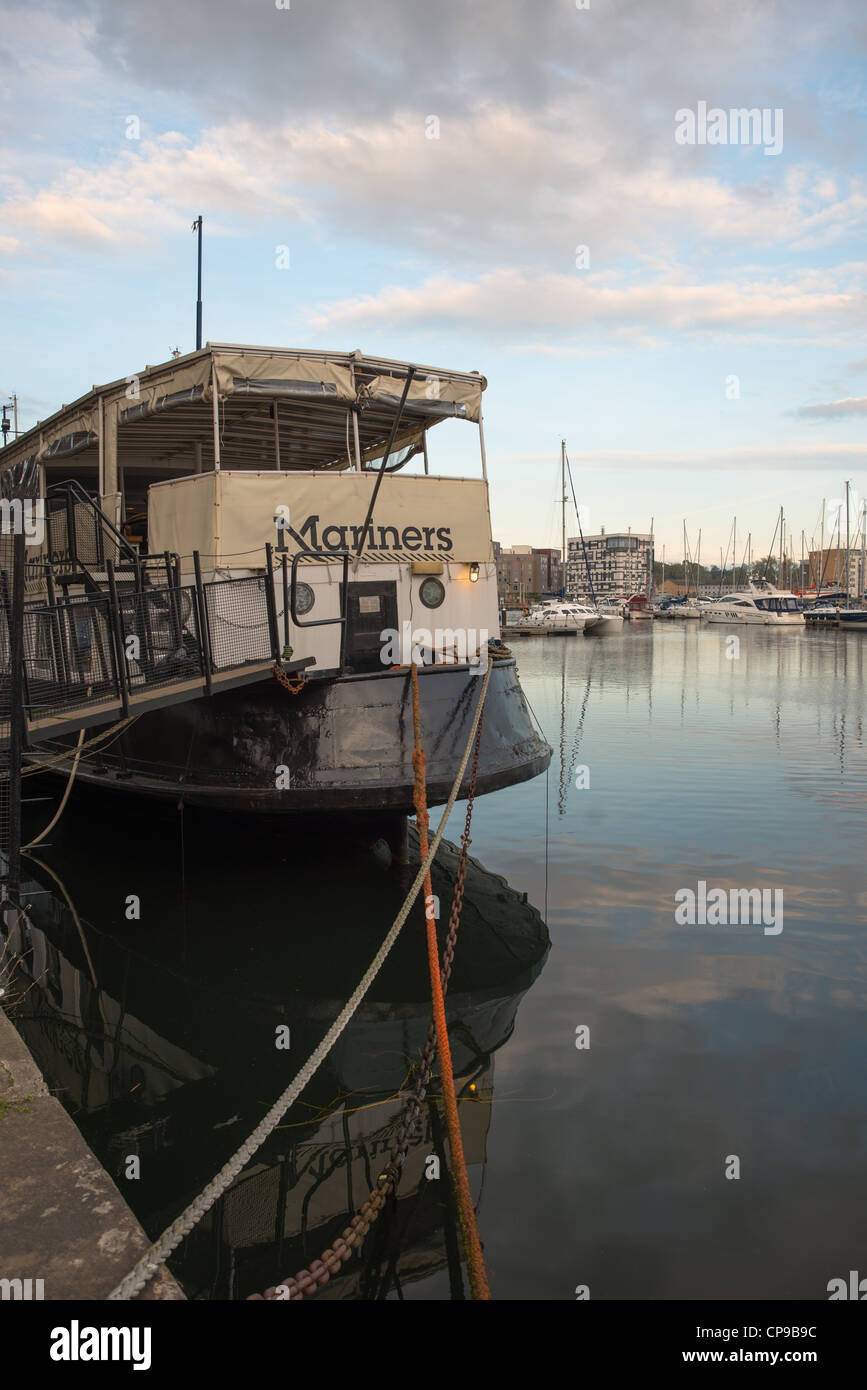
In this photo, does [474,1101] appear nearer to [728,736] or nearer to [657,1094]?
[657,1094]

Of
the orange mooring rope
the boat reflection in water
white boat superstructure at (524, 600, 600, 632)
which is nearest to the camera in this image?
the orange mooring rope

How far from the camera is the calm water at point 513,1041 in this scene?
14.8 feet

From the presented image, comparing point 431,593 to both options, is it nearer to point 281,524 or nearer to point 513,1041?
point 281,524

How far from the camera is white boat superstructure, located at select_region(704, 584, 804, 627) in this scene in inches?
3452

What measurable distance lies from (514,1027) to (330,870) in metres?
4.40

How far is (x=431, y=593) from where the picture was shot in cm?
982

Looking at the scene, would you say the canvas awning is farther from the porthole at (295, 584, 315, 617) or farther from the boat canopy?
the porthole at (295, 584, 315, 617)

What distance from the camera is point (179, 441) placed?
12.4 m

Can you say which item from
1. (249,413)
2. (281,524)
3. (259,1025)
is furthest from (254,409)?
(259,1025)

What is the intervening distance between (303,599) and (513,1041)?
4.53 metres

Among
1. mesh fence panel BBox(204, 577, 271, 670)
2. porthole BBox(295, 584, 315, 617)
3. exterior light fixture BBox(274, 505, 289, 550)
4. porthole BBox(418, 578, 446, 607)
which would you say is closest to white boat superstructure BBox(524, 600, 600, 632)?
porthole BBox(418, 578, 446, 607)

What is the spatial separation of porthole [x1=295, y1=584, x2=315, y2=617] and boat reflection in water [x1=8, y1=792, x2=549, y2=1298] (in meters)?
2.91
